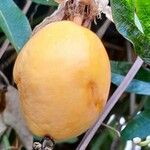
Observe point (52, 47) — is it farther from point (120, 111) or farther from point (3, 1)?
point (120, 111)

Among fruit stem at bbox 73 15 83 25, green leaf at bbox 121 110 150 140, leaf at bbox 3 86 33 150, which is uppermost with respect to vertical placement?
fruit stem at bbox 73 15 83 25

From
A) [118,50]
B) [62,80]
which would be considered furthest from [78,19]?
[118,50]

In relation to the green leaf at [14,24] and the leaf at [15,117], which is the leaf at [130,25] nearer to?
the green leaf at [14,24]

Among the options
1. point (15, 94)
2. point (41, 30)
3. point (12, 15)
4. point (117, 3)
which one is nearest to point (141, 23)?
point (117, 3)

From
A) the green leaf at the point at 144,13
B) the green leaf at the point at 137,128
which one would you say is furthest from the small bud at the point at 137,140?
the green leaf at the point at 144,13

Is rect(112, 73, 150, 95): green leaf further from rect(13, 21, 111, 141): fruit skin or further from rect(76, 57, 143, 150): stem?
rect(13, 21, 111, 141): fruit skin

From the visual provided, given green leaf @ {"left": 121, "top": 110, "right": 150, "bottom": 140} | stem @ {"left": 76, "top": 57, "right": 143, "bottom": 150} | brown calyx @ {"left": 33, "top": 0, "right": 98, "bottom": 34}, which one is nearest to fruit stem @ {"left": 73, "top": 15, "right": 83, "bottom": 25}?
brown calyx @ {"left": 33, "top": 0, "right": 98, "bottom": 34}
